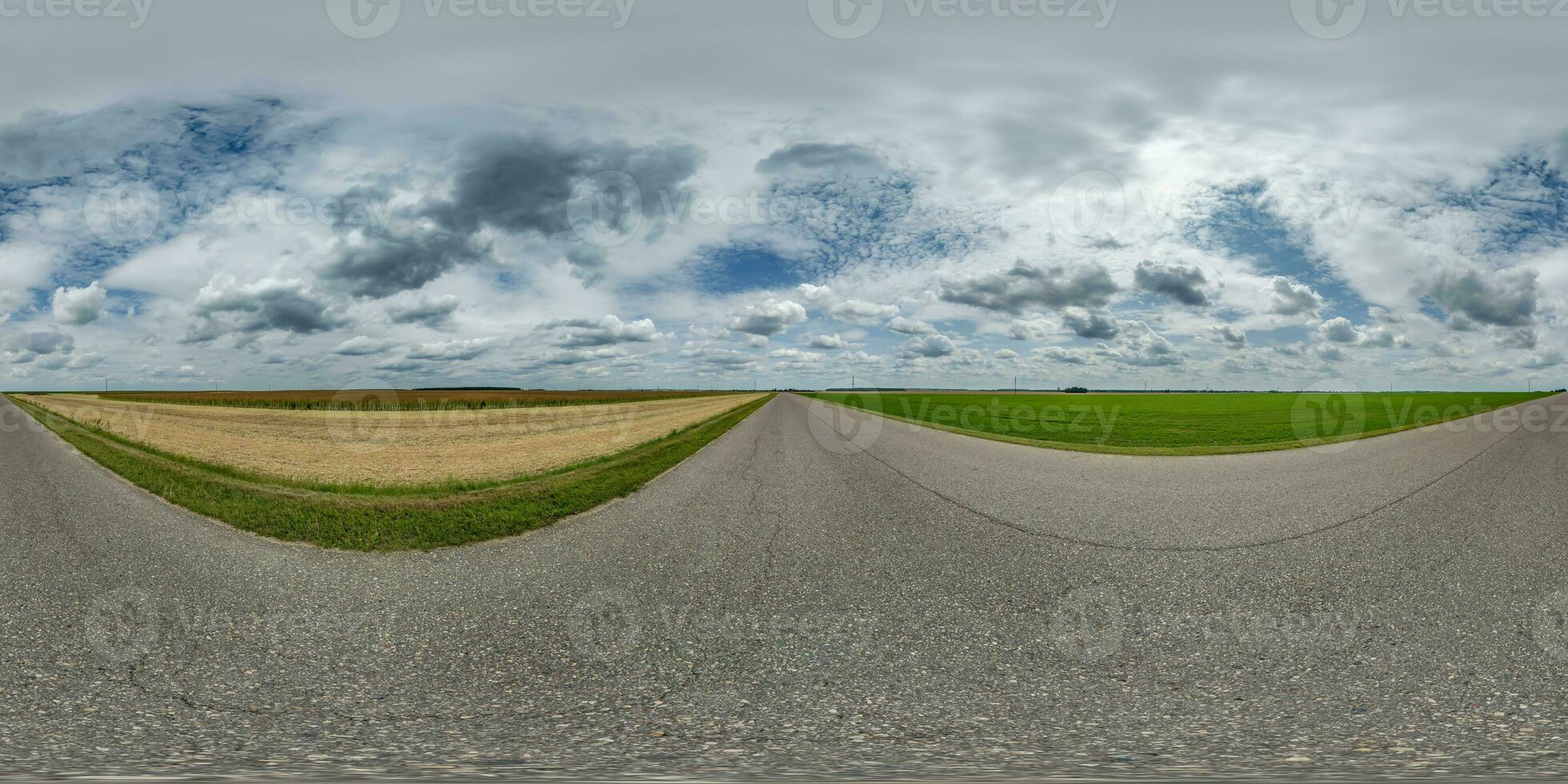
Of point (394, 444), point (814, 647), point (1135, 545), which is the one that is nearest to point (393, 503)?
point (814, 647)

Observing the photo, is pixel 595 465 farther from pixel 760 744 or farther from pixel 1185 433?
pixel 1185 433

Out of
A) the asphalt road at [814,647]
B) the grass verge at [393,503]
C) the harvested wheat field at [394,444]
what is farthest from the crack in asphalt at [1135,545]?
the harvested wheat field at [394,444]

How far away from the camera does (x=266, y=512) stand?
12.3 metres

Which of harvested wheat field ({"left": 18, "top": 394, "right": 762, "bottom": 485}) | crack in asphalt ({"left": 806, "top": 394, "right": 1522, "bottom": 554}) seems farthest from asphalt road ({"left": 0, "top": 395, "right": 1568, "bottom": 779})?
harvested wheat field ({"left": 18, "top": 394, "right": 762, "bottom": 485})

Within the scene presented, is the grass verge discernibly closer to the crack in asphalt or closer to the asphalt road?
the asphalt road

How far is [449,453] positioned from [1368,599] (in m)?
25.2

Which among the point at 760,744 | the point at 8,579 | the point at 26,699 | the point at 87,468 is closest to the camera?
the point at 760,744

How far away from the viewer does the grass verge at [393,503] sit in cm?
1048

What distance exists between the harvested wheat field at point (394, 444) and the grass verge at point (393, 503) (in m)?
1.97

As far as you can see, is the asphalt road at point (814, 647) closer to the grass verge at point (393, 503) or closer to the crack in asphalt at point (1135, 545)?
the crack in asphalt at point (1135, 545)

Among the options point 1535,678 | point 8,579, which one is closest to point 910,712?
point 1535,678

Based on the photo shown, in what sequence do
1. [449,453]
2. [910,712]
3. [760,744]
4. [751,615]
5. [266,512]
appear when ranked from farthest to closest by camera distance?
[449,453] → [266,512] → [751,615] → [910,712] → [760,744]

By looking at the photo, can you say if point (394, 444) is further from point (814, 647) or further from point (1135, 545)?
point (814, 647)

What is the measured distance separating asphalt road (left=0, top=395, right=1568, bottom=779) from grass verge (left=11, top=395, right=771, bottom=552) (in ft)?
2.28
